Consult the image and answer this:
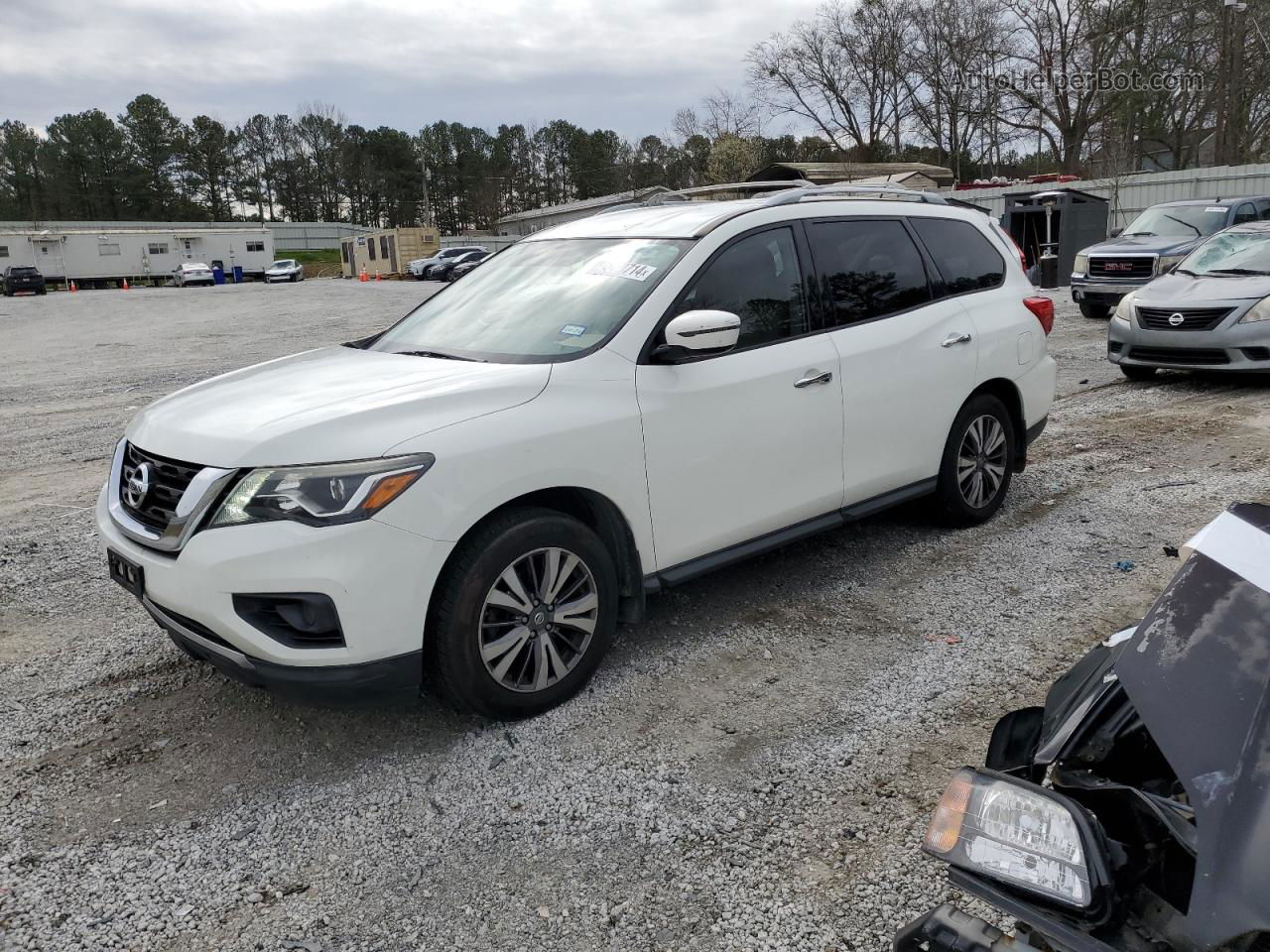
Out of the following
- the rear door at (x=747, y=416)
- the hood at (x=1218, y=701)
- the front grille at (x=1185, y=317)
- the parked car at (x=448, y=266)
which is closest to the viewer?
the hood at (x=1218, y=701)

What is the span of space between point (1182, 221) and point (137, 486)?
17.3m

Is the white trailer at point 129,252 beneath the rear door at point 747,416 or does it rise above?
above

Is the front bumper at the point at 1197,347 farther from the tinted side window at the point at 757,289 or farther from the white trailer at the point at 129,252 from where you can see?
the white trailer at the point at 129,252

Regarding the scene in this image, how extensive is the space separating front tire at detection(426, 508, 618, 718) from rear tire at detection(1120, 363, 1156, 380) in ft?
27.3

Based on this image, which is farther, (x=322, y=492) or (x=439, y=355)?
(x=439, y=355)

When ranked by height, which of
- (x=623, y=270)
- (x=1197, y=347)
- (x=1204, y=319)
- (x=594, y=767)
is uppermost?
(x=623, y=270)

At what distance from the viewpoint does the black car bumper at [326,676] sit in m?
2.94

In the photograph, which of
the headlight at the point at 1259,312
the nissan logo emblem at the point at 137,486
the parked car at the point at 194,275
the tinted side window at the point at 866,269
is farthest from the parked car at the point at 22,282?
the tinted side window at the point at 866,269

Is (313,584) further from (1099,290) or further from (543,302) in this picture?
(1099,290)

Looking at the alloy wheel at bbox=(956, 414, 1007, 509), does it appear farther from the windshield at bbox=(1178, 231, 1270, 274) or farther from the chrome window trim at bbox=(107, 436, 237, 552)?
the windshield at bbox=(1178, 231, 1270, 274)

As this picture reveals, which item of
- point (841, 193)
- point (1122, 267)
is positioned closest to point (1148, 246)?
point (1122, 267)

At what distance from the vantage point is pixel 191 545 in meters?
2.99

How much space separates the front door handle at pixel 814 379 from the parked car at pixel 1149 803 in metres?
2.35

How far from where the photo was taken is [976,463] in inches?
208
